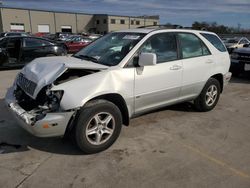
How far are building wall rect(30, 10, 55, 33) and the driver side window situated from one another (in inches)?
2850

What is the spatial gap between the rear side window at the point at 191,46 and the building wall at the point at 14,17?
68069mm

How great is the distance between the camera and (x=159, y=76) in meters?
4.71

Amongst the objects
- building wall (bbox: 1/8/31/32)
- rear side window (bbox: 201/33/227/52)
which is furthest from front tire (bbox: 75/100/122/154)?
building wall (bbox: 1/8/31/32)

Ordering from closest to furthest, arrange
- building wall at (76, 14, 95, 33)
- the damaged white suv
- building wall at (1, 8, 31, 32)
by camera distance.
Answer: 1. the damaged white suv
2. building wall at (1, 8, 31, 32)
3. building wall at (76, 14, 95, 33)

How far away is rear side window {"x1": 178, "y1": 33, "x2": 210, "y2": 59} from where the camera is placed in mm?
5254

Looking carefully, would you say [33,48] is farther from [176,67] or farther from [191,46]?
[176,67]

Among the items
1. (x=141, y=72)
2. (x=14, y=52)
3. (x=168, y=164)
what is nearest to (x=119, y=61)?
(x=141, y=72)

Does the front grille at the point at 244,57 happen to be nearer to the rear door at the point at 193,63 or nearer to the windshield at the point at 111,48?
the rear door at the point at 193,63

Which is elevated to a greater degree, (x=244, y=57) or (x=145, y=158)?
(x=244, y=57)

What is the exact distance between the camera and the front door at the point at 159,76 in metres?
4.50

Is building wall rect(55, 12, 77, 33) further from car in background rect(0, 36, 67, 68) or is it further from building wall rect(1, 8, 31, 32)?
car in background rect(0, 36, 67, 68)

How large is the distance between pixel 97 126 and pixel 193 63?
2.38 metres

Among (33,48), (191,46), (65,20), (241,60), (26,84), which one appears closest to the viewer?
(26,84)

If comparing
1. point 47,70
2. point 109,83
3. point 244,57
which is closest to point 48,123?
point 47,70
